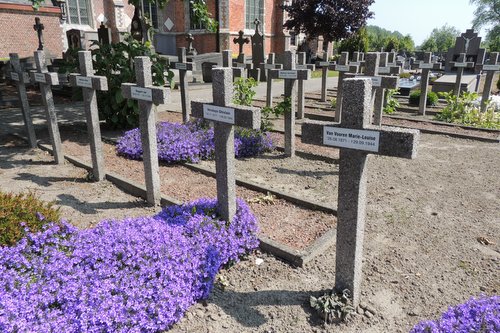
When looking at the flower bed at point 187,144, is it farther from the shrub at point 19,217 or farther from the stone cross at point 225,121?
the shrub at point 19,217

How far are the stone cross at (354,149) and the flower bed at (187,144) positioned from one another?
3.87 metres

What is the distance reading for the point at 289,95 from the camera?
675 centimetres

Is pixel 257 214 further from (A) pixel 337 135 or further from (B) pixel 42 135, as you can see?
(B) pixel 42 135

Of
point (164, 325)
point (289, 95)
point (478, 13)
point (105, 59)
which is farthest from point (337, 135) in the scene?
point (478, 13)

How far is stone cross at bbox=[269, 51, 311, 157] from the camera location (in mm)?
6511

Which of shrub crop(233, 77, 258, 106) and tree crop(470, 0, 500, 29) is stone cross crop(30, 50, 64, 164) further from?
tree crop(470, 0, 500, 29)

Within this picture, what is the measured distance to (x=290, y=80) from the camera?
6699mm

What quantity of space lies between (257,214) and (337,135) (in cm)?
210

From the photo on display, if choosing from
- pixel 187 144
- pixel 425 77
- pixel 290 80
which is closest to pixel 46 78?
pixel 187 144

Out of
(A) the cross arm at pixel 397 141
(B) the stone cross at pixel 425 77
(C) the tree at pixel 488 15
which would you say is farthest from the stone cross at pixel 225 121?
(C) the tree at pixel 488 15

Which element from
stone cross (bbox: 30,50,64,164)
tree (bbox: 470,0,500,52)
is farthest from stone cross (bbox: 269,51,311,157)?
tree (bbox: 470,0,500,52)

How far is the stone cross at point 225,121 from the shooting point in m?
3.51

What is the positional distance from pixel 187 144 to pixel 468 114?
26.1ft

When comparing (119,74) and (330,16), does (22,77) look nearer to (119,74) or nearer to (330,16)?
(119,74)
